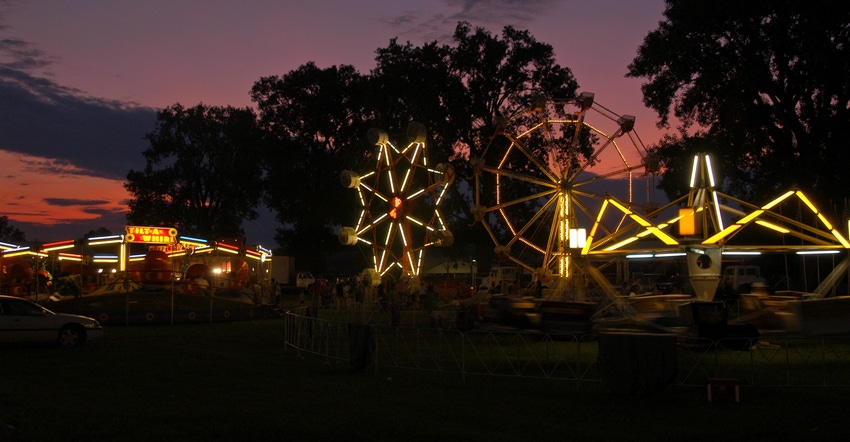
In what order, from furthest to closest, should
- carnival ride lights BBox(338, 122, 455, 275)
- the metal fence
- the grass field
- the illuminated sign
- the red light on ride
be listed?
the red light on ride
carnival ride lights BBox(338, 122, 455, 275)
the illuminated sign
the metal fence
the grass field

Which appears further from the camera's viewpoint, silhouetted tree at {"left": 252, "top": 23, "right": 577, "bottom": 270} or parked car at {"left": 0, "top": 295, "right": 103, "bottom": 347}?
silhouetted tree at {"left": 252, "top": 23, "right": 577, "bottom": 270}

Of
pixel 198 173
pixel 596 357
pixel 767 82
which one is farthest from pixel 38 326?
pixel 198 173

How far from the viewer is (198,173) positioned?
2223 inches

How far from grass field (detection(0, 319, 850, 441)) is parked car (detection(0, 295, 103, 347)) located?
2.80 meters

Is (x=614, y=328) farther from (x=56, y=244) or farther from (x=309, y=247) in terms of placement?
(x=309, y=247)

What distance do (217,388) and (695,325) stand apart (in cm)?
1090

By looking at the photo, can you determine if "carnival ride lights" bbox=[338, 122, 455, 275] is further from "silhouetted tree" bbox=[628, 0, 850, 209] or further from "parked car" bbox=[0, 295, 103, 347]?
"parked car" bbox=[0, 295, 103, 347]

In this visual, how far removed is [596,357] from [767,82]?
2222 cm

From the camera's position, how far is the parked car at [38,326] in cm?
1753

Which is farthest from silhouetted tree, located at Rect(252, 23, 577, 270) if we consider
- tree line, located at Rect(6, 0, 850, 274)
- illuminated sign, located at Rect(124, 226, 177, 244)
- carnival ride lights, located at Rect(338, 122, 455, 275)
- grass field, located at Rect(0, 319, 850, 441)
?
grass field, located at Rect(0, 319, 850, 441)

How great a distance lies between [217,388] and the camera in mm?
12047

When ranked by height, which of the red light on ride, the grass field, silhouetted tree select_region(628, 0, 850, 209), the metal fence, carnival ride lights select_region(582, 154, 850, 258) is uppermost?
silhouetted tree select_region(628, 0, 850, 209)

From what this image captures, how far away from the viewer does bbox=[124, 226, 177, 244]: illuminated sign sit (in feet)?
100

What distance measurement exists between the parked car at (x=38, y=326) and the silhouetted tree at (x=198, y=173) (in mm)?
37572
